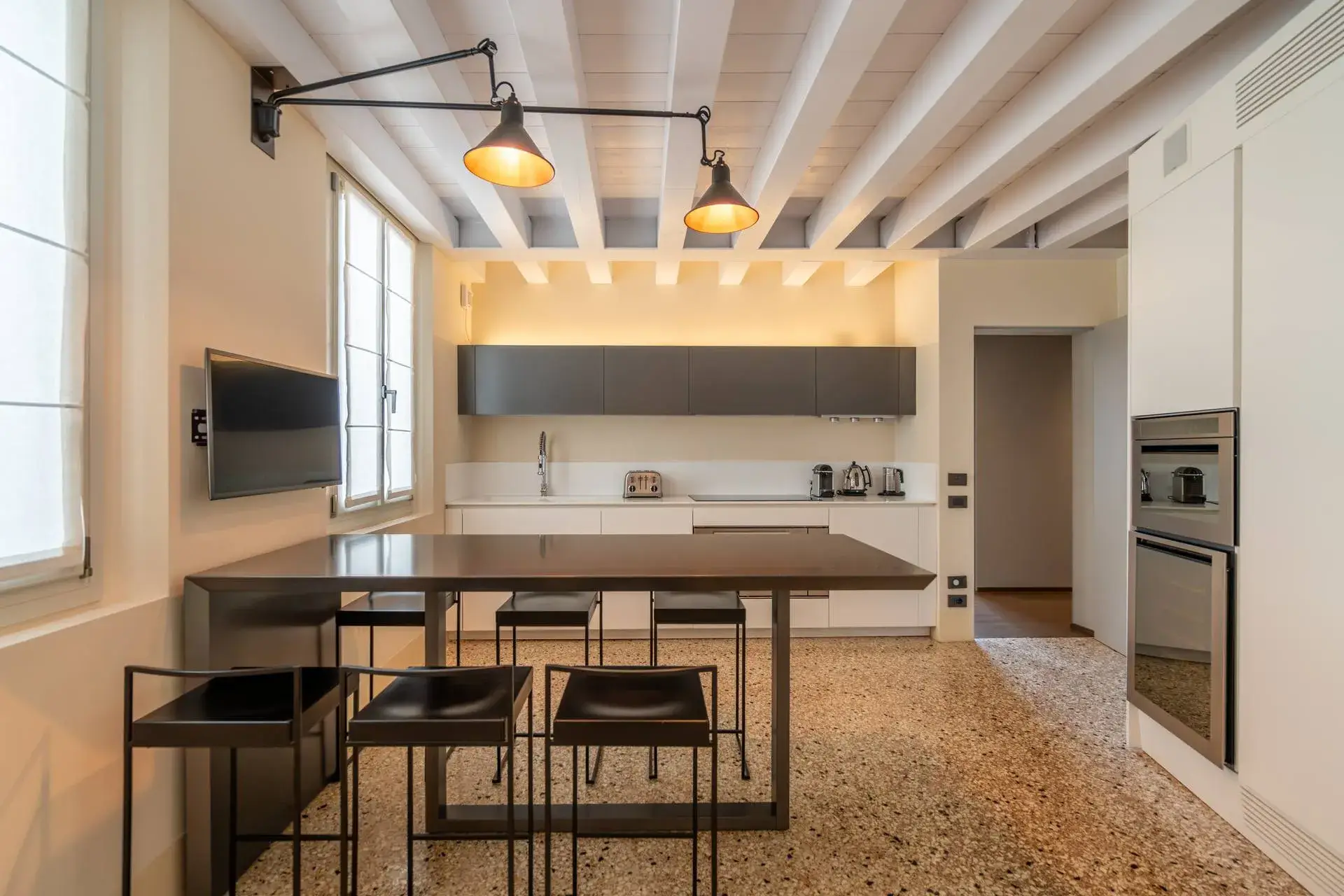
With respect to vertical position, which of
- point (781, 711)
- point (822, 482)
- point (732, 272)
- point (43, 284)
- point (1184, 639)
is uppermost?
point (732, 272)

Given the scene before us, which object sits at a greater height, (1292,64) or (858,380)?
(1292,64)

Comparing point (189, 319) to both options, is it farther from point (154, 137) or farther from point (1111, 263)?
point (1111, 263)

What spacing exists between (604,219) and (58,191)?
279 centimetres

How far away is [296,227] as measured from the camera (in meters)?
2.42

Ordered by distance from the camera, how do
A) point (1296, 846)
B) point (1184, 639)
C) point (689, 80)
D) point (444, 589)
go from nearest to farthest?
1. point (444, 589)
2. point (1296, 846)
3. point (689, 80)
4. point (1184, 639)

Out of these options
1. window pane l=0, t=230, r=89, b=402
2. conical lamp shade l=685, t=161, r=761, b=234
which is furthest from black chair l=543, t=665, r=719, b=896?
conical lamp shade l=685, t=161, r=761, b=234

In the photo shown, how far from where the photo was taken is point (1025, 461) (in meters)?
5.70

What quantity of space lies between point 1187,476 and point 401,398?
12.4 ft

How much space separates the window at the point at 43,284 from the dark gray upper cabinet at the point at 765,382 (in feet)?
11.1

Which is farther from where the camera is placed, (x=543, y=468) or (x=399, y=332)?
(x=543, y=468)

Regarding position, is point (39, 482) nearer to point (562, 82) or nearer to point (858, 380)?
point (562, 82)

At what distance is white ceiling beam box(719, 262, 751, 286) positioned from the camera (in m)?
4.41

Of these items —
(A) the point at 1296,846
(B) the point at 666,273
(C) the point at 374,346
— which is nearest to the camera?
(A) the point at 1296,846

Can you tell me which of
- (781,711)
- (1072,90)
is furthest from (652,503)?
(1072,90)
